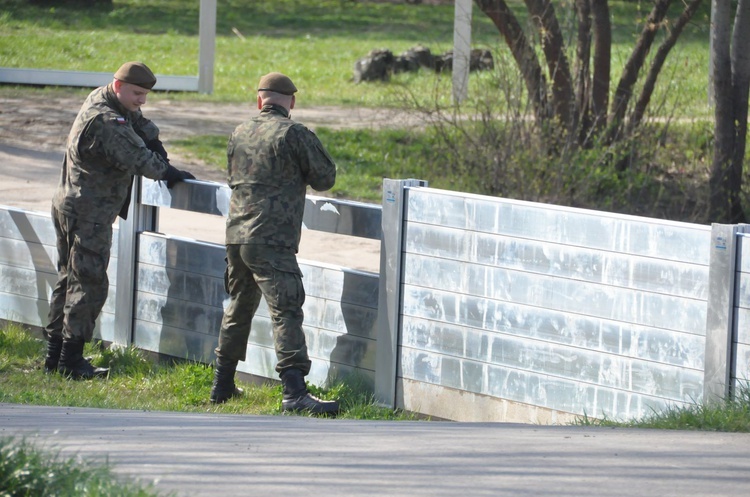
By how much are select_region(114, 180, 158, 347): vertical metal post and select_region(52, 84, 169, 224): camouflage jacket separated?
244 mm

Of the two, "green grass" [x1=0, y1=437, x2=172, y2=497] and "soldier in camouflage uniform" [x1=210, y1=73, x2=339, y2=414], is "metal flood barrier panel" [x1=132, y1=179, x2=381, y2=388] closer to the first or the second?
"soldier in camouflage uniform" [x1=210, y1=73, x2=339, y2=414]

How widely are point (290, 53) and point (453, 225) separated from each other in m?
21.3

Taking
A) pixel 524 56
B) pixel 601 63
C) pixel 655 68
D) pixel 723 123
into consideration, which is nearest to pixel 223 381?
pixel 524 56

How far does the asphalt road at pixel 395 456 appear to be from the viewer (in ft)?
12.5

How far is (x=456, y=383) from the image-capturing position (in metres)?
6.30

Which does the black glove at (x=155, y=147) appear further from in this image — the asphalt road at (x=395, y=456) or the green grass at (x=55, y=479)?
the green grass at (x=55, y=479)

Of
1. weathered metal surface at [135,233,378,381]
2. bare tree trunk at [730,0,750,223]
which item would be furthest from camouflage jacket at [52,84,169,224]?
bare tree trunk at [730,0,750,223]

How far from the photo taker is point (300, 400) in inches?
248

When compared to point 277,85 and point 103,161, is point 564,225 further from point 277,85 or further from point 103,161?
point 103,161

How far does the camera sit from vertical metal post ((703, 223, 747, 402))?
208 inches

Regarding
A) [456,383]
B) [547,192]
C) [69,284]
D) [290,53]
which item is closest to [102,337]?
[69,284]

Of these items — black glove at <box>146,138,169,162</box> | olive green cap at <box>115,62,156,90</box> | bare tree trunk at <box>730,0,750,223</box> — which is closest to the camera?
olive green cap at <box>115,62,156,90</box>

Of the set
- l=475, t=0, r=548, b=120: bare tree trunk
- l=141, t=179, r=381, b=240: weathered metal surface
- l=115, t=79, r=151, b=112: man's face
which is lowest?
l=141, t=179, r=381, b=240: weathered metal surface

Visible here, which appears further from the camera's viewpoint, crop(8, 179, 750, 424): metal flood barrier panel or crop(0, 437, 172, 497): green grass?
crop(8, 179, 750, 424): metal flood barrier panel
